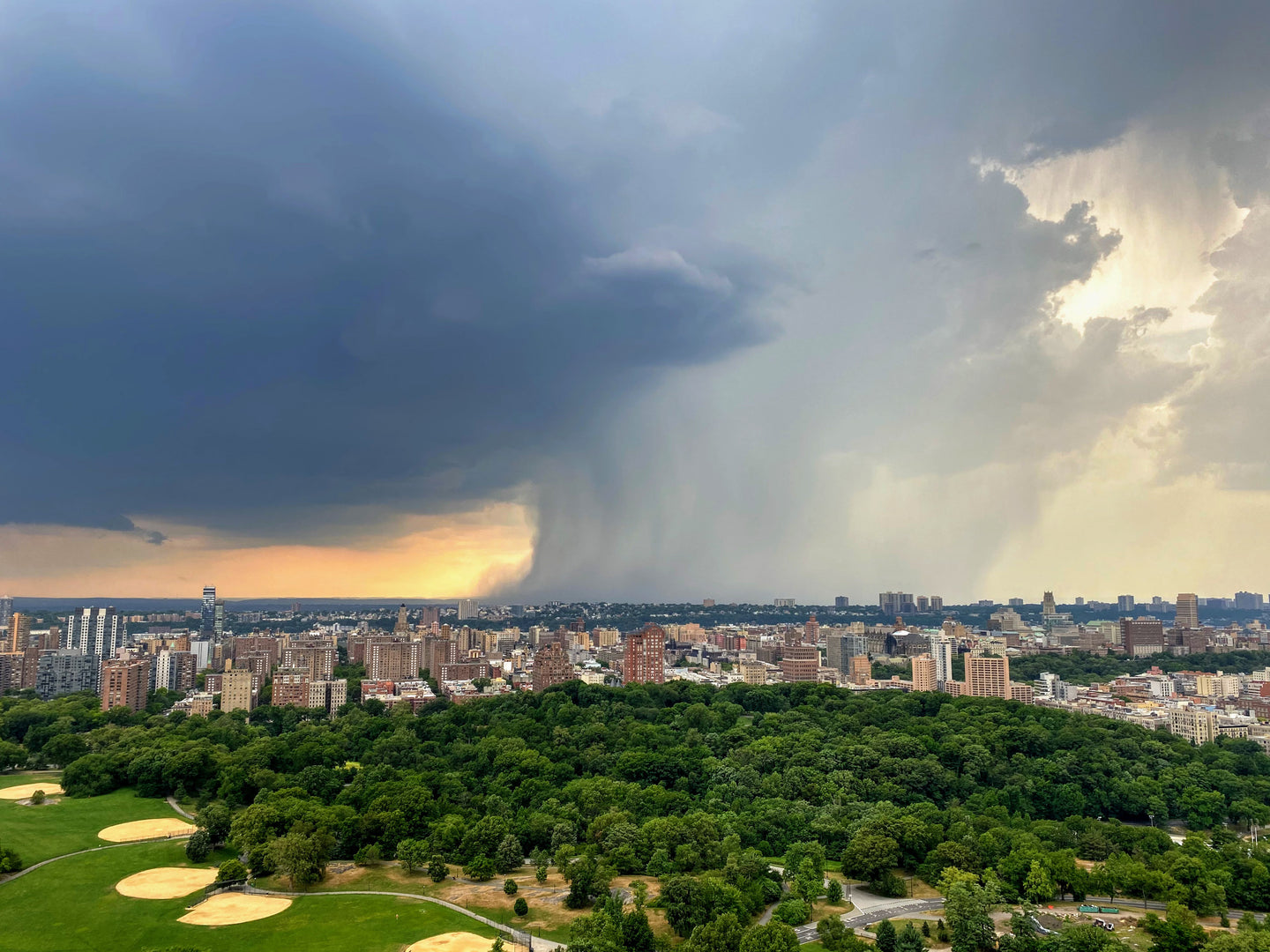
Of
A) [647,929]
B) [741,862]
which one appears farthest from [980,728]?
[647,929]

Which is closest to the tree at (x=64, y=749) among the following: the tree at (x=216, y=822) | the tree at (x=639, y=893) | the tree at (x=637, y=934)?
the tree at (x=216, y=822)

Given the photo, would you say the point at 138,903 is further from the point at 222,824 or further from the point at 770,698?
the point at 770,698

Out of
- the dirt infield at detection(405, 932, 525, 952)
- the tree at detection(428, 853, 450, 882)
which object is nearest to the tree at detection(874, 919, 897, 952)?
the dirt infield at detection(405, 932, 525, 952)

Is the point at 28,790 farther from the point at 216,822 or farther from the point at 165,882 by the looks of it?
the point at 165,882

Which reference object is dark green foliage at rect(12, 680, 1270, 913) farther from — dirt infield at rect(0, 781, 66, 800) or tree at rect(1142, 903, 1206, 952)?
tree at rect(1142, 903, 1206, 952)

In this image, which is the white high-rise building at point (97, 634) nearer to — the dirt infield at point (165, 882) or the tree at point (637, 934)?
the dirt infield at point (165, 882)

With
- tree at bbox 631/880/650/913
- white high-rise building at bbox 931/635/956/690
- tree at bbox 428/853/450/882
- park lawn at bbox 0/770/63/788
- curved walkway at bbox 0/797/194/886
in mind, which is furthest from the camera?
white high-rise building at bbox 931/635/956/690
